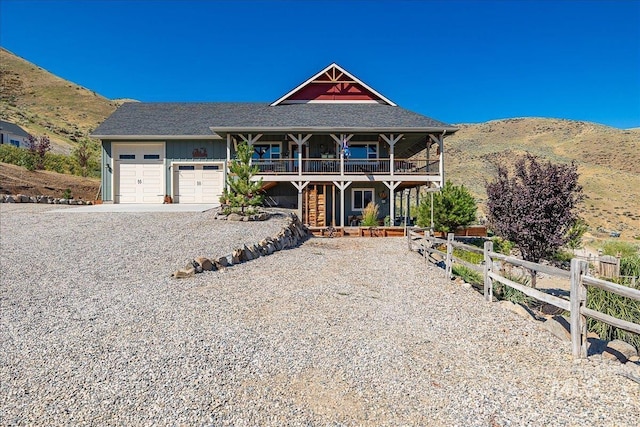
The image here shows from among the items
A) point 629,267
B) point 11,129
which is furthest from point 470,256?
point 11,129

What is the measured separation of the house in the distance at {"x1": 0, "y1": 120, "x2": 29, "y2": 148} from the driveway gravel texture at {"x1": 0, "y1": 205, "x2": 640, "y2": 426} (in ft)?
138

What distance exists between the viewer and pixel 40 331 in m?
5.31

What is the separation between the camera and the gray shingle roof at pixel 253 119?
18547 mm

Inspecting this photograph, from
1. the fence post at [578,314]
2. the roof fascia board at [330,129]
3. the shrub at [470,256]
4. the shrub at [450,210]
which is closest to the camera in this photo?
the fence post at [578,314]

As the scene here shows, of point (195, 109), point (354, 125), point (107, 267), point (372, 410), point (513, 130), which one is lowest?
point (372, 410)

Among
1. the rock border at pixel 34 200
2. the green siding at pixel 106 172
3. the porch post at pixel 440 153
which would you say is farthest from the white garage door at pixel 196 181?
the porch post at pixel 440 153

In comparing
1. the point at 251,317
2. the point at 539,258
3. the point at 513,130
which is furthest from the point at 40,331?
the point at 513,130

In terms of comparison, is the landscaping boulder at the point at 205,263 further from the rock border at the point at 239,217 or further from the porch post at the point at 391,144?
the porch post at the point at 391,144

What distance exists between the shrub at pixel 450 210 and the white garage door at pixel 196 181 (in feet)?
36.3

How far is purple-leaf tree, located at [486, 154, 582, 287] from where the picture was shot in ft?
34.5

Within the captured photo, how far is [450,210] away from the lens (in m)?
16.7

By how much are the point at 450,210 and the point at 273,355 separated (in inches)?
538

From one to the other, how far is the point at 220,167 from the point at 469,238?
13.3m

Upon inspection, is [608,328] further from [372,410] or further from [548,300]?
[372,410]
